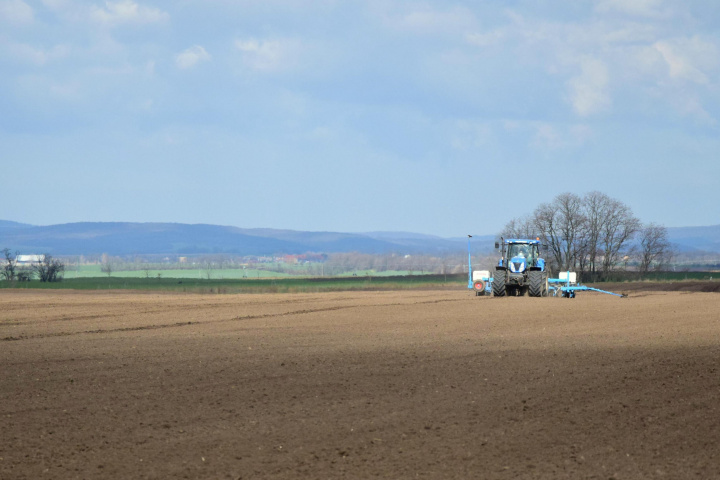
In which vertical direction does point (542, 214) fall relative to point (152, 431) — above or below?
above

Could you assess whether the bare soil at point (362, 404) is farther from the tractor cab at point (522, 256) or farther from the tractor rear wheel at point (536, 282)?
the tractor cab at point (522, 256)

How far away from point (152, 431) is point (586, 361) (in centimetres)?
980

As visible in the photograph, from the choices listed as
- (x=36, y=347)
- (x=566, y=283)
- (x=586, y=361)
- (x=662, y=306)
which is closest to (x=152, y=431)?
(x=586, y=361)

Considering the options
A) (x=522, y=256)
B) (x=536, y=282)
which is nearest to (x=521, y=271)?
(x=522, y=256)

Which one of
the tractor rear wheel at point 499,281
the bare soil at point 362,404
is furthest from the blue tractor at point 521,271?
the bare soil at point 362,404

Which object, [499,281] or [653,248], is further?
[653,248]

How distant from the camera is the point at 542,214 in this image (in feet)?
334

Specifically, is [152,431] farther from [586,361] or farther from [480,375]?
[586,361]

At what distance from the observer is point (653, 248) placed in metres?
110

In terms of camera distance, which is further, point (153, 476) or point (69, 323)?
point (69, 323)

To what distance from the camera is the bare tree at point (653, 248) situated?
354 ft

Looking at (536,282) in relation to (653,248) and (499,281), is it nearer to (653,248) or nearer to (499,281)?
(499,281)

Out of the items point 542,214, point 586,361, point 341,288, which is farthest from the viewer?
point 542,214

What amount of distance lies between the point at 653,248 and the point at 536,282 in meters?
74.7
